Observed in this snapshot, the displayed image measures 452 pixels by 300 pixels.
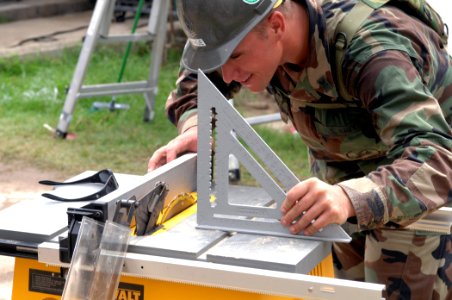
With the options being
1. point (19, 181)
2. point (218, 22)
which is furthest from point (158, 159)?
point (19, 181)

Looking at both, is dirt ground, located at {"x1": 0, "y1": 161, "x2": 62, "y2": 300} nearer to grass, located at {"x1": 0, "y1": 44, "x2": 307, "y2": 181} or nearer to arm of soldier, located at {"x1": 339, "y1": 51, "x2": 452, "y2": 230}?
grass, located at {"x1": 0, "y1": 44, "x2": 307, "y2": 181}

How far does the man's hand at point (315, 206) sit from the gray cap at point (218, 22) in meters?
0.45

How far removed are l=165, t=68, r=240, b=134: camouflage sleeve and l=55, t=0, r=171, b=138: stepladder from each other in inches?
134

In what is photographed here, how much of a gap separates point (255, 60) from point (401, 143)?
1.50ft

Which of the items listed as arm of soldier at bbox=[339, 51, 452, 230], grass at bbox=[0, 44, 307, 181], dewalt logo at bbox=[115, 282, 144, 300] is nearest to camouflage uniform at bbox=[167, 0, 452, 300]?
arm of soldier at bbox=[339, 51, 452, 230]

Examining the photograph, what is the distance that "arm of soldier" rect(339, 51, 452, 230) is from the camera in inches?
89.4

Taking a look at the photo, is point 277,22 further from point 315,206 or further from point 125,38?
point 125,38

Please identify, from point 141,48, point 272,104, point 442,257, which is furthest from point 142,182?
point 141,48

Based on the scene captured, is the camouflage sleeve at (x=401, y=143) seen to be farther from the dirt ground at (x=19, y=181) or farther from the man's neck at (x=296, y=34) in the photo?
the dirt ground at (x=19, y=181)

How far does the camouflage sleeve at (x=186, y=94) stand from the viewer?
3117mm

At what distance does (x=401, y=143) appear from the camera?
92.6 inches

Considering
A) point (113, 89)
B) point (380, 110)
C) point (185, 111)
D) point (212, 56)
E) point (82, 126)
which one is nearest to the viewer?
point (380, 110)

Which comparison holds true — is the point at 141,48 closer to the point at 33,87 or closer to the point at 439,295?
the point at 33,87

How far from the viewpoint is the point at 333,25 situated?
2613 mm
